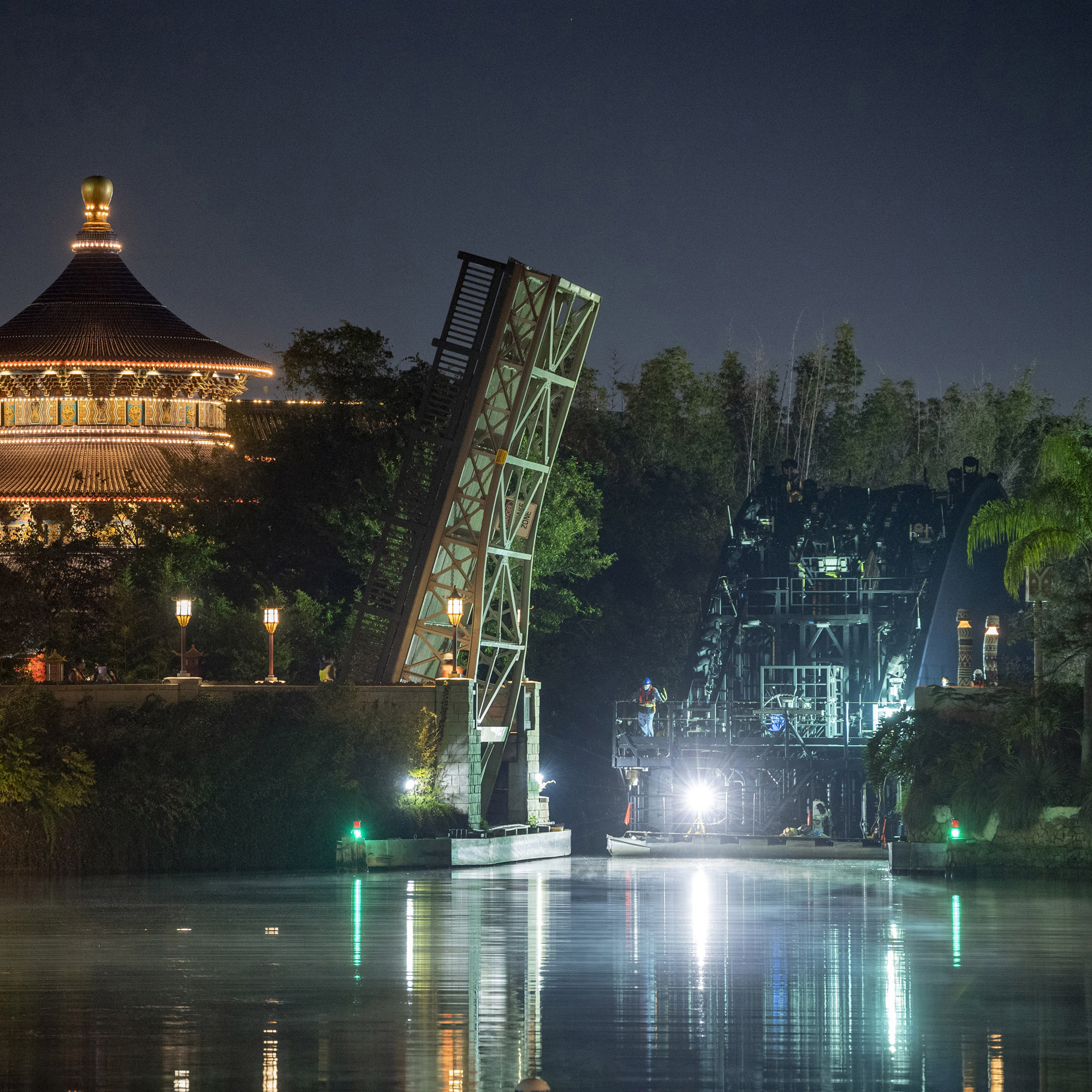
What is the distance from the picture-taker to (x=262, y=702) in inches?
1297

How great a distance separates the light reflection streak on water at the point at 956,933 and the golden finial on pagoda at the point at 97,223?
4265 centimetres

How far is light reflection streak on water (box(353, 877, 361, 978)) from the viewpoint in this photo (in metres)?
18.5

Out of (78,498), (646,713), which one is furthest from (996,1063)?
(78,498)

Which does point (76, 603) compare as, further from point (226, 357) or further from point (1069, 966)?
point (1069, 966)

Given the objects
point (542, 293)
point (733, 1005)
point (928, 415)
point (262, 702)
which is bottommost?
point (733, 1005)

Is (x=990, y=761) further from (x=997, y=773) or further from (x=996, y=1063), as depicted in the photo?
(x=996, y=1063)

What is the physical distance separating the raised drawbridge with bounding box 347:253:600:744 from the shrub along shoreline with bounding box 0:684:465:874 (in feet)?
8.75

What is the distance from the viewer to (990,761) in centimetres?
3114

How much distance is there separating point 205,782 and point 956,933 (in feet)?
46.9

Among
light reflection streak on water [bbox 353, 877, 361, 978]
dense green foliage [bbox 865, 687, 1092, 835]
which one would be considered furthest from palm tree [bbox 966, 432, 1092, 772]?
light reflection streak on water [bbox 353, 877, 361, 978]

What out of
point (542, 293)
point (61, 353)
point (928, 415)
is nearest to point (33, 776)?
point (542, 293)

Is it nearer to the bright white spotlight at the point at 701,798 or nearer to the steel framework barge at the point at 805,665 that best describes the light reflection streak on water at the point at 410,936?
the steel framework barge at the point at 805,665

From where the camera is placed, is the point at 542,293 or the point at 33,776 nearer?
the point at 33,776

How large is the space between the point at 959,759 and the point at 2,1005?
19.3 m
